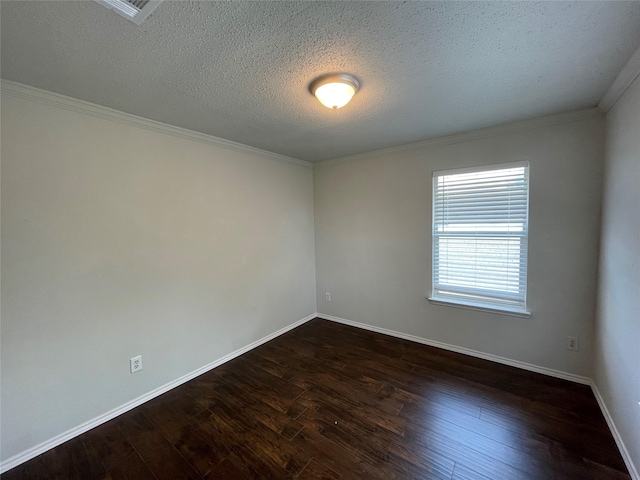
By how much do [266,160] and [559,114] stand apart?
2.93 metres

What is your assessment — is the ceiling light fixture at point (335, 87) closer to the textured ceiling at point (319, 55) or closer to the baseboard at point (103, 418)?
the textured ceiling at point (319, 55)

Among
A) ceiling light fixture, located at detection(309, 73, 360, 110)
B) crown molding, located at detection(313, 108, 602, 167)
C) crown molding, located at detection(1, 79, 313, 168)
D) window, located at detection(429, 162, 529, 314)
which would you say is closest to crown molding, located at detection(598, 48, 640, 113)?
crown molding, located at detection(313, 108, 602, 167)

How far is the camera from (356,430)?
1.81m

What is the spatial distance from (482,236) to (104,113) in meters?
3.51

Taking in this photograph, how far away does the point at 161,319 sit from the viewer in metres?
2.31

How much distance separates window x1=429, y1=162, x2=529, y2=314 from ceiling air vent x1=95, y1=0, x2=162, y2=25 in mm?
2723

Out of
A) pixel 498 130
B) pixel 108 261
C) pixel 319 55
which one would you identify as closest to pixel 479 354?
pixel 498 130

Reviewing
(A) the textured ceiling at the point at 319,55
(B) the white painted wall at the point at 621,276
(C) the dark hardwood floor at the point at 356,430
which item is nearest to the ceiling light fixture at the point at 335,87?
(A) the textured ceiling at the point at 319,55

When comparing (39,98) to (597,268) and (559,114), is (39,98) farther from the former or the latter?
(597,268)

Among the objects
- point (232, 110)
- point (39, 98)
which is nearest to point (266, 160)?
point (232, 110)

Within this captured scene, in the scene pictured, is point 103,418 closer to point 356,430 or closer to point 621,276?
point 356,430

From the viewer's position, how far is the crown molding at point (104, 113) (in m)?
1.60

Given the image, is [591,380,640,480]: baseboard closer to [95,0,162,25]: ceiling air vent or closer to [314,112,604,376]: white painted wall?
[314,112,604,376]: white painted wall

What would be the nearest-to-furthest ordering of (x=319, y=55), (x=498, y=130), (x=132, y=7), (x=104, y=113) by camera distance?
(x=132, y=7)
(x=319, y=55)
(x=104, y=113)
(x=498, y=130)
